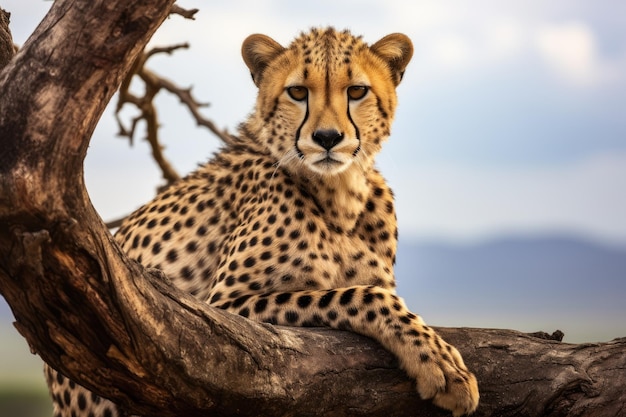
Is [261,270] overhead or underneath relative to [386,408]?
overhead

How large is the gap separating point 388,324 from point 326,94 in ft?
2.63

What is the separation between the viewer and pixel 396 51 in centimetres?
361

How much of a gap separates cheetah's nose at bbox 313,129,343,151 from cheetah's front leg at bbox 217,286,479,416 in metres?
0.45

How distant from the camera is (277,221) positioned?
3.37 m

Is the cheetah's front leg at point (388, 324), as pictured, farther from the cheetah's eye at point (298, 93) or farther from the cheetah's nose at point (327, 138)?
the cheetah's eye at point (298, 93)

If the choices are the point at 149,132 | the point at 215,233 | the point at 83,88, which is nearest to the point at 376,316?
the point at 215,233

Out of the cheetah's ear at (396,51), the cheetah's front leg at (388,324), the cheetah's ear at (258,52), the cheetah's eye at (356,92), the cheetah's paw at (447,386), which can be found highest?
the cheetah's ear at (396,51)

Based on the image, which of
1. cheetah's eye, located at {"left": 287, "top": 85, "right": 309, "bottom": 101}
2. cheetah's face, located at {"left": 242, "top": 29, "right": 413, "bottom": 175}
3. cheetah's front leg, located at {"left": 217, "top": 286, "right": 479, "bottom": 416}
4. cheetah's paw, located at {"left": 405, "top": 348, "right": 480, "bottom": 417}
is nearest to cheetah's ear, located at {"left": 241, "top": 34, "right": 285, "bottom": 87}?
cheetah's face, located at {"left": 242, "top": 29, "right": 413, "bottom": 175}

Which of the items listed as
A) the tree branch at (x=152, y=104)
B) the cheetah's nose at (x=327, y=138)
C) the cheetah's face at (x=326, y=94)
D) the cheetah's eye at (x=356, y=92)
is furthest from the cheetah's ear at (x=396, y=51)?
the tree branch at (x=152, y=104)

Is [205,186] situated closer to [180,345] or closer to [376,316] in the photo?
[376,316]

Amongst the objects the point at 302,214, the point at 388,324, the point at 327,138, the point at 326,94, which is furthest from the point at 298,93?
the point at 388,324

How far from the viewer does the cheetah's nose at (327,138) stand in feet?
10.4

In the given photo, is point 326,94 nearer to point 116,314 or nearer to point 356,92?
point 356,92

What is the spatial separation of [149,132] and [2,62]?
8.15ft
